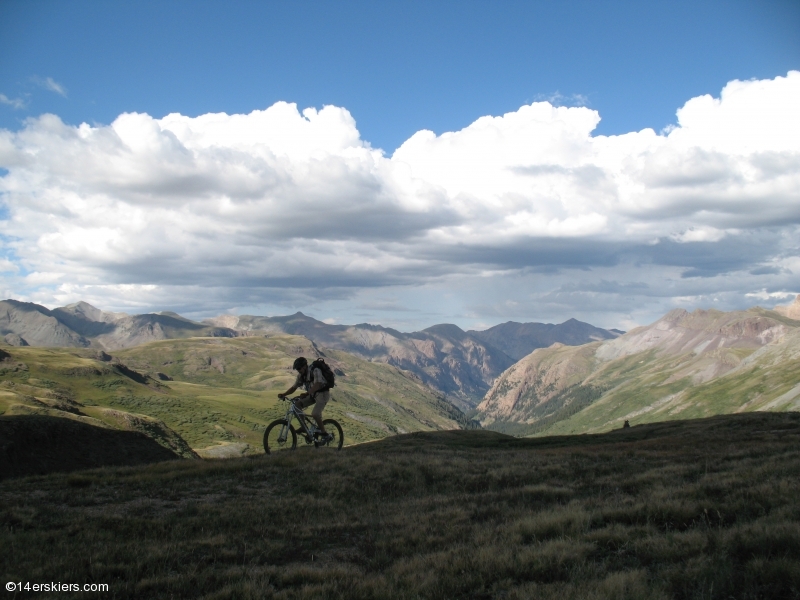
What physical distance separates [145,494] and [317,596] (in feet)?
30.7

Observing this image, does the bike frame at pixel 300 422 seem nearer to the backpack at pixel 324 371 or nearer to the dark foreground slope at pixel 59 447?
the backpack at pixel 324 371

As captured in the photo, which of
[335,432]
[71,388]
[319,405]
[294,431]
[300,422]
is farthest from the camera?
[71,388]

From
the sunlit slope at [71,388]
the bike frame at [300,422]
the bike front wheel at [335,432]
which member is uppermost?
the bike frame at [300,422]

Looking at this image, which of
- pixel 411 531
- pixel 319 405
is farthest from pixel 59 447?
pixel 411 531

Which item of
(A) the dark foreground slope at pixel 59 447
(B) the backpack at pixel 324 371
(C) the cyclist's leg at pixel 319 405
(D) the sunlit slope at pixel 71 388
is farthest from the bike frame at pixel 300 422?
(D) the sunlit slope at pixel 71 388

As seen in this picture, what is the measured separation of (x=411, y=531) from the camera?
10.7m

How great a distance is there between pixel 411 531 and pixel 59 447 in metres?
47.2

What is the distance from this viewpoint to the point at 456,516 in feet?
38.8

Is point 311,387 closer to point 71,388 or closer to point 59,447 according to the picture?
point 59,447

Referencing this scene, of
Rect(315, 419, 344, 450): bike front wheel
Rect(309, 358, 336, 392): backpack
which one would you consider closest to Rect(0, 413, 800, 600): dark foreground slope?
Rect(309, 358, 336, 392): backpack

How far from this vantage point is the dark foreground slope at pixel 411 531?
7.42 metres

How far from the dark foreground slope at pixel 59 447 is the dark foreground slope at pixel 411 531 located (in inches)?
1106

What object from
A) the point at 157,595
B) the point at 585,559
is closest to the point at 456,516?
the point at 585,559

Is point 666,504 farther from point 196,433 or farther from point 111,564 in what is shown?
point 196,433
